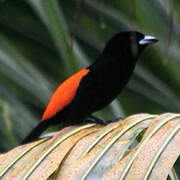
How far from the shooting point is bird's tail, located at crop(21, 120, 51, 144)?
8.01ft

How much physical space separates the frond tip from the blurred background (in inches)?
38.9

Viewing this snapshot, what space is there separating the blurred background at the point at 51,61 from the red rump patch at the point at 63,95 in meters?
0.04

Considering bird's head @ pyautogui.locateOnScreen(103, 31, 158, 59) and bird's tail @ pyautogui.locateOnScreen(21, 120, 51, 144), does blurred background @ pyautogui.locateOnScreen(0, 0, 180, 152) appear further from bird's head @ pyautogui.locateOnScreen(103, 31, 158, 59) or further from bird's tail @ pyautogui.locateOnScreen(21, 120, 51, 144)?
bird's head @ pyautogui.locateOnScreen(103, 31, 158, 59)

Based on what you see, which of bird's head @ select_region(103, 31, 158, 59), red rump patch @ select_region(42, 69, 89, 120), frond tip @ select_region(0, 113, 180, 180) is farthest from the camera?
bird's head @ select_region(103, 31, 158, 59)

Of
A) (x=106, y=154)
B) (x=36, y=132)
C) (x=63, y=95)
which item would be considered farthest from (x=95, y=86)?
(x=106, y=154)

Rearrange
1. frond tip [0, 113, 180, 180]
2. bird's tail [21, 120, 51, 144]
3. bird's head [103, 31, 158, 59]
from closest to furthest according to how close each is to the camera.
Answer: frond tip [0, 113, 180, 180]
bird's tail [21, 120, 51, 144]
bird's head [103, 31, 158, 59]

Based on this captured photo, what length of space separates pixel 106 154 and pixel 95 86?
6.31 ft

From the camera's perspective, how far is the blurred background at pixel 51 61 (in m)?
2.45

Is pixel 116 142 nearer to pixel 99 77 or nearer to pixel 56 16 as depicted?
pixel 56 16

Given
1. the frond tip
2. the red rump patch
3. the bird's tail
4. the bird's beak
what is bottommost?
the bird's tail

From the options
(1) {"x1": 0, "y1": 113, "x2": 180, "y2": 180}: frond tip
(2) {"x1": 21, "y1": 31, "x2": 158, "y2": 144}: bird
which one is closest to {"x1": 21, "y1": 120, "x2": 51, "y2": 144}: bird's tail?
(2) {"x1": 21, "y1": 31, "x2": 158, "y2": 144}: bird

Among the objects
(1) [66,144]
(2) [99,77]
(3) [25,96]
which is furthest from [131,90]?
(1) [66,144]

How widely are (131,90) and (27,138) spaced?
0.83 metres

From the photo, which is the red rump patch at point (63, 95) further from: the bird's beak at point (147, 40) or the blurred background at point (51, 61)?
the bird's beak at point (147, 40)
